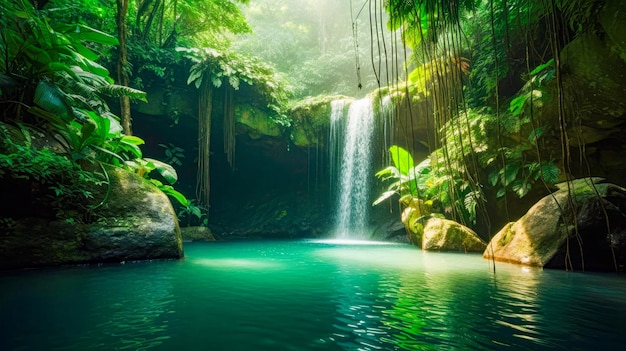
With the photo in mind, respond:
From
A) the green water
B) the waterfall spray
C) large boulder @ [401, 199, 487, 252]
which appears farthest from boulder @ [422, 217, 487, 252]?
the waterfall spray

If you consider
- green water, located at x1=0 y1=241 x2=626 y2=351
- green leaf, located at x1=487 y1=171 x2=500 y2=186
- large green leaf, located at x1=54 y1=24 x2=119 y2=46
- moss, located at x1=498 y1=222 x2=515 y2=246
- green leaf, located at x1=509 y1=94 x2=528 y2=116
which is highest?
large green leaf, located at x1=54 y1=24 x2=119 y2=46

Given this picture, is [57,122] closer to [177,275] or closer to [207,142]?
[177,275]

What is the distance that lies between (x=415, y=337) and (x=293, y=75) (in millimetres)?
20651

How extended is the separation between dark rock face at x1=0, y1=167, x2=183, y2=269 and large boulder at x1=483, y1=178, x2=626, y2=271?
17.0 feet

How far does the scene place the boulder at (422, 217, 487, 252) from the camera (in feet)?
22.8

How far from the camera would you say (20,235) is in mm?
3758

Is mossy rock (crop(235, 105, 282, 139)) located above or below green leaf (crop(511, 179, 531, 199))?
above

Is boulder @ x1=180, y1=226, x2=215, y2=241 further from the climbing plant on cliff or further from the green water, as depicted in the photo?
the green water

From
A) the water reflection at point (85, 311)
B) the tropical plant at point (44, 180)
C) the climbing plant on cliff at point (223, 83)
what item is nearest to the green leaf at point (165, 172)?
the tropical plant at point (44, 180)

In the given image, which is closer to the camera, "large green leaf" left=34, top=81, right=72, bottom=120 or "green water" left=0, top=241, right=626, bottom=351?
"green water" left=0, top=241, right=626, bottom=351

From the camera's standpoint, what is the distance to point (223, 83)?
1138 centimetres

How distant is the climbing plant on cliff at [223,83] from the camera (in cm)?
1045

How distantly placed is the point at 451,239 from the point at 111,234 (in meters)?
6.15

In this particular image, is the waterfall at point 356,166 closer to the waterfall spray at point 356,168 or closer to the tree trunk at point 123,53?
the waterfall spray at point 356,168
